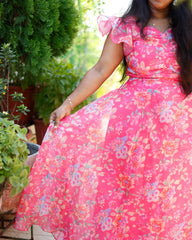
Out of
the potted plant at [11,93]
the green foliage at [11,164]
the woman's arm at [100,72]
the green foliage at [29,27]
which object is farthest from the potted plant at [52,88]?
the green foliage at [11,164]

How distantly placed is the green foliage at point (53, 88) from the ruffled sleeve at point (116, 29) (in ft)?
4.49

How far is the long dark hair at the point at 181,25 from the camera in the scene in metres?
1.80

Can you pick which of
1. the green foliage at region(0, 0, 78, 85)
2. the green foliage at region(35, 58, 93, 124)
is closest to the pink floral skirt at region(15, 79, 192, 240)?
the green foliage at region(0, 0, 78, 85)

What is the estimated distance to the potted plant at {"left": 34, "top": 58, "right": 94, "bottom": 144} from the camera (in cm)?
324

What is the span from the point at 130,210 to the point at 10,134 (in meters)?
0.73

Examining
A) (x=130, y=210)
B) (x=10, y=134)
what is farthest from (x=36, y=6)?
(x=130, y=210)

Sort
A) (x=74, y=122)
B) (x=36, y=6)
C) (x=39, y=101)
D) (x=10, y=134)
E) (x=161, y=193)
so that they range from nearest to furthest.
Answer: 1. (x=10, y=134)
2. (x=161, y=193)
3. (x=74, y=122)
4. (x=36, y=6)
5. (x=39, y=101)

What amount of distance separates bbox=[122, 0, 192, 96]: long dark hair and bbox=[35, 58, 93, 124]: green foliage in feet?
4.60

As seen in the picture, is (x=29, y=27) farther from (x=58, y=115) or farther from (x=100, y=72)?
(x=58, y=115)

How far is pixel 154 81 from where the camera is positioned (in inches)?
71.2

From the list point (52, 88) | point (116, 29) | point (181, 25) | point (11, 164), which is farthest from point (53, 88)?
point (11, 164)

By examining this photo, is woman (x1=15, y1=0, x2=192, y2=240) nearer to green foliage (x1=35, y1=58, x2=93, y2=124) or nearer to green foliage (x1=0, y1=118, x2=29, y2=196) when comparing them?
green foliage (x1=0, y1=118, x2=29, y2=196)

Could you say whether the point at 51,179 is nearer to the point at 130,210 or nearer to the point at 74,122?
the point at 74,122

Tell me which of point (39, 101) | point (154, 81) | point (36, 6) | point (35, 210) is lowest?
point (39, 101)
